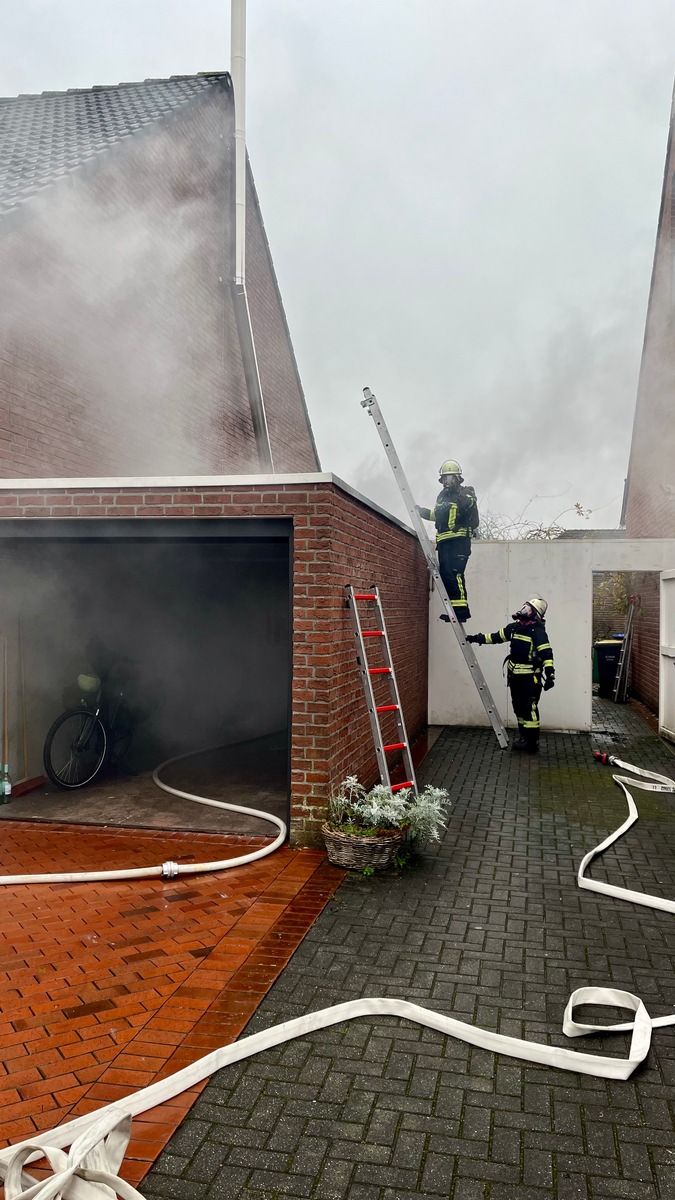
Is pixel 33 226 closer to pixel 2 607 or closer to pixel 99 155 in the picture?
pixel 99 155

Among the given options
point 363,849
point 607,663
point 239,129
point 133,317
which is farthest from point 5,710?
point 607,663

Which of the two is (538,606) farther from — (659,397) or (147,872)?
(659,397)

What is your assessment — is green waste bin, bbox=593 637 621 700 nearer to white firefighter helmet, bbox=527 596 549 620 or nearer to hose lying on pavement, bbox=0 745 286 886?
white firefighter helmet, bbox=527 596 549 620

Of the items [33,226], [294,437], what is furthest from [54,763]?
[294,437]

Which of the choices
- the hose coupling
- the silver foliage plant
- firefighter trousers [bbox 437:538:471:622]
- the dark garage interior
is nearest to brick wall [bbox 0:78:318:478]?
the dark garage interior

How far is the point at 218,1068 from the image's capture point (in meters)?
2.80

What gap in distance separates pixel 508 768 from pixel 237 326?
8.46m

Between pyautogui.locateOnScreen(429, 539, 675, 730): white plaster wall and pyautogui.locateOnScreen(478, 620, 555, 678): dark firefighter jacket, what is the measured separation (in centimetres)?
170

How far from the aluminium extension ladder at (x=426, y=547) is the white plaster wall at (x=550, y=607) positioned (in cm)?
146

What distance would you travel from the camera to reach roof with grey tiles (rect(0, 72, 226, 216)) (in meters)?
8.27

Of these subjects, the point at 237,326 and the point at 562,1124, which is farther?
the point at 237,326

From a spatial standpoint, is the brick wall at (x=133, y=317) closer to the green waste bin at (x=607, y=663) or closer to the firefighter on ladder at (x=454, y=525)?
the firefighter on ladder at (x=454, y=525)

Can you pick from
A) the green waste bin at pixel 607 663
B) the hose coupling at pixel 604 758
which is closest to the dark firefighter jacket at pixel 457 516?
the hose coupling at pixel 604 758

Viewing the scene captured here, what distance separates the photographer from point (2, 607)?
21.7 feet
